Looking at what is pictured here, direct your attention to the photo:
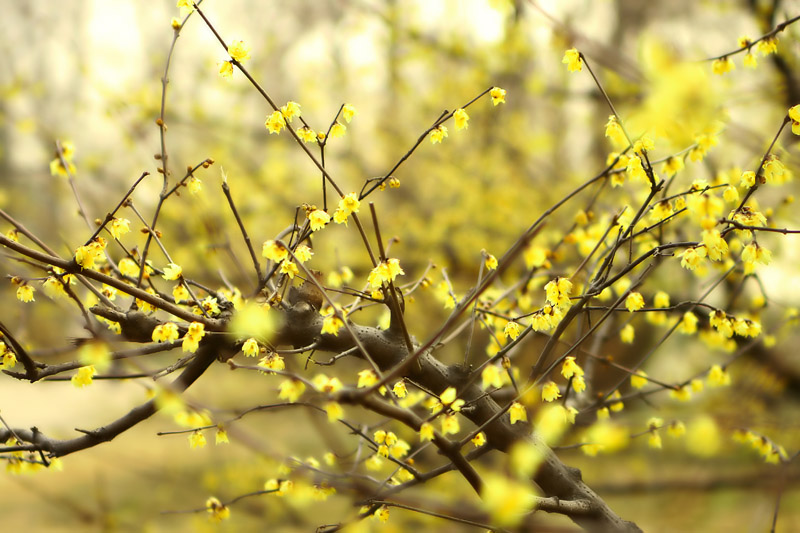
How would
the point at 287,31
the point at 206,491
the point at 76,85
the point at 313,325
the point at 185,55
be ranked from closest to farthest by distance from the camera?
the point at 313,325, the point at 206,491, the point at 185,55, the point at 287,31, the point at 76,85

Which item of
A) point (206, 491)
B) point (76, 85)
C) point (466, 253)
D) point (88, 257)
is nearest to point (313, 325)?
point (88, 257)

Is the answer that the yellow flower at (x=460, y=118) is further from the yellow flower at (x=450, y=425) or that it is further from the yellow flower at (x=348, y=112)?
the yellow flower at (x=450, y=425)

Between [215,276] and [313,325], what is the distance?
11.3ft

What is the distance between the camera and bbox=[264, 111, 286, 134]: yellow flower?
1697 millimetres

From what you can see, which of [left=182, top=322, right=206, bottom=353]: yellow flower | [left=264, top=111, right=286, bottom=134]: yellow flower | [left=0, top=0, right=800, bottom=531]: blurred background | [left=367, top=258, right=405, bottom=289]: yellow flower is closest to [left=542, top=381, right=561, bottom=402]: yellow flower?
[left=367, top=258, right=405, bottom=289]: yellow flower

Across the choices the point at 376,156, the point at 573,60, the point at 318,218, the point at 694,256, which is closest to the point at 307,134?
the point at 318,218

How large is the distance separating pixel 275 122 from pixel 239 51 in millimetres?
262

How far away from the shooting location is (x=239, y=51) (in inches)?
68.1

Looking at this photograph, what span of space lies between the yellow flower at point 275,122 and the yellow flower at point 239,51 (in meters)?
0.22

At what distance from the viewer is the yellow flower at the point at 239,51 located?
1.72 meters

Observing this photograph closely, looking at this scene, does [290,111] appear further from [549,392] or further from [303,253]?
[549,392]

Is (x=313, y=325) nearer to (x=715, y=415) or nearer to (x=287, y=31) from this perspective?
(x=715, y=415)

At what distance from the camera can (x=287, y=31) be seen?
7934 millimetres

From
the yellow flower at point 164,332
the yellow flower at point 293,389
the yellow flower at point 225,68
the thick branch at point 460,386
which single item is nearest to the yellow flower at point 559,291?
the thick branch at point 460,386
